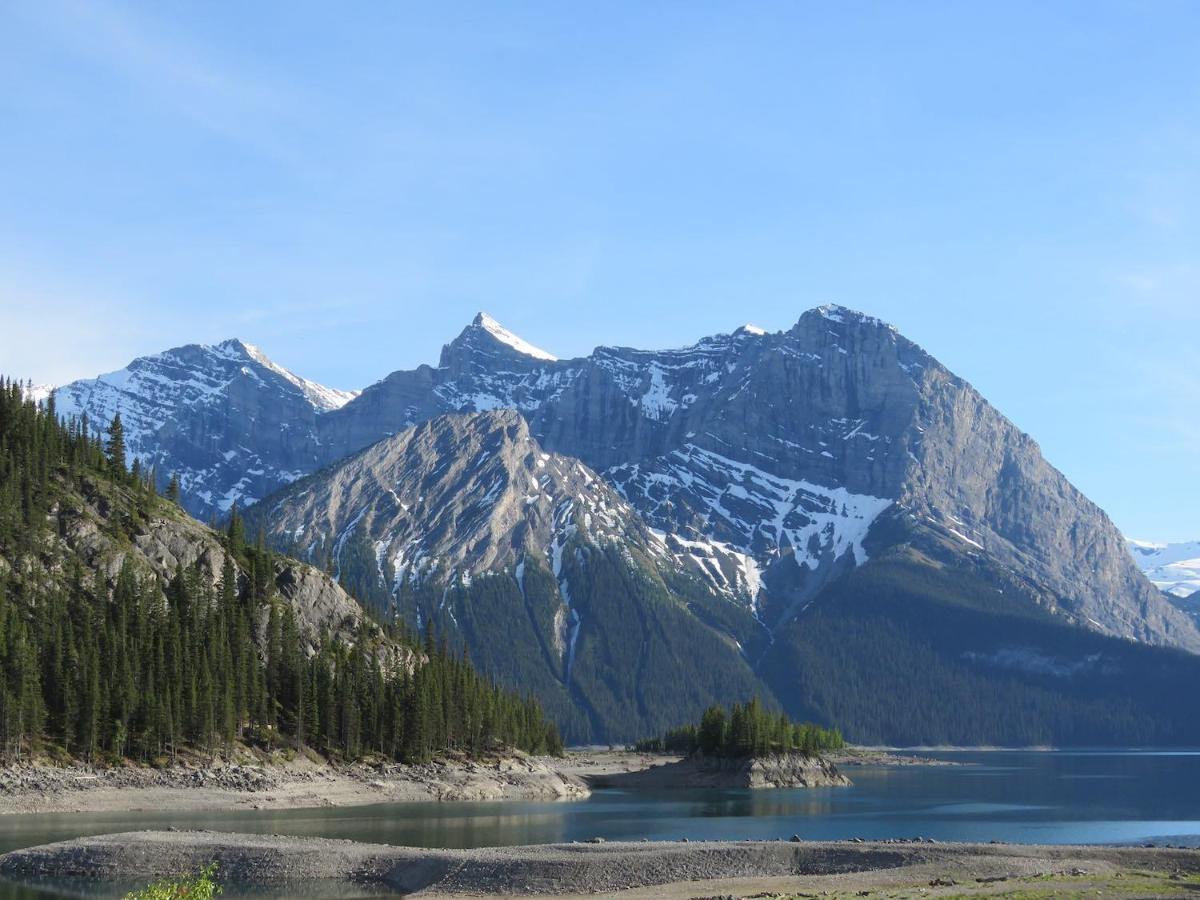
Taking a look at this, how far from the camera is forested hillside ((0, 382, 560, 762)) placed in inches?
5684

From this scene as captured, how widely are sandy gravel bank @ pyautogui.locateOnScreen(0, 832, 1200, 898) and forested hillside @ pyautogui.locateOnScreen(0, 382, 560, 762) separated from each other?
154 feet

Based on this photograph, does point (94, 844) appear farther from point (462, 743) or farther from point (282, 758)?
point (462, 743)

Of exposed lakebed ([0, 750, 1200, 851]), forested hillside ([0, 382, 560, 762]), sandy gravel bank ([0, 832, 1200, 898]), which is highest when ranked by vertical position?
forested hillside ([0, 382, 560, 762])

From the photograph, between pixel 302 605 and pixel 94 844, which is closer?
pixel 94 844

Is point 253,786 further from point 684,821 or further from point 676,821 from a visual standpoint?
point 684,821

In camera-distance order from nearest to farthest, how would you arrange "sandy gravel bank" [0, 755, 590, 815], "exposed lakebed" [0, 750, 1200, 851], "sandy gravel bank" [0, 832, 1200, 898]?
1. "sandy gravel bank" [0, 832, 1200, 898]
2. "exposed lakebed" [0, 750, 1200, 851]
3. "sandy gravel bank" [0, 755, 590, 815]

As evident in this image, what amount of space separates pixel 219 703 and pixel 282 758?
9543 millimetres

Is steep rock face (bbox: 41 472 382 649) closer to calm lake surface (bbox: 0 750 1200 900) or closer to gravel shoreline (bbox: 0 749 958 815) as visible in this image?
gravel shoreline (bbox: 0 749 958 815)

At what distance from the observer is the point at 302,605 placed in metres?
195

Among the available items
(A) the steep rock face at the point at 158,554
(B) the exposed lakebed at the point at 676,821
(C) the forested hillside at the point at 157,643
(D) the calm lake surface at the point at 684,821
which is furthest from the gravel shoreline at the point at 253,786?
(A) the steep rock face at the point at 158,554

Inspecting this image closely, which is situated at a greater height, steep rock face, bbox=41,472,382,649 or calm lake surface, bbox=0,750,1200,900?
steep rock face, bbox=41,472,382,649

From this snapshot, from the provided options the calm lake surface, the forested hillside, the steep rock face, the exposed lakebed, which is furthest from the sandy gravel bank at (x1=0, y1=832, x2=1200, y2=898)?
the steep rock face

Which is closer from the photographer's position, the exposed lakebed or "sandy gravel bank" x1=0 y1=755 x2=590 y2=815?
the exposed lakebed

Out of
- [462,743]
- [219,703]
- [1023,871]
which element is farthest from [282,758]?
[1023,871]
